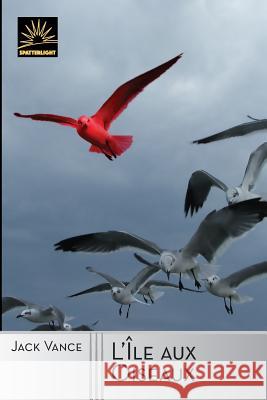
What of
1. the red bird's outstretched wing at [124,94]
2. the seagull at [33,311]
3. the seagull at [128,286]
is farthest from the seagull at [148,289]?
the red bird's outstretched wing at [124,94]

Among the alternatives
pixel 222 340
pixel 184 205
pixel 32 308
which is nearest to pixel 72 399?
pixel 222 340

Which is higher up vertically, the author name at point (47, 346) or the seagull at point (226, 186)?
the seagull at point (226, 186)

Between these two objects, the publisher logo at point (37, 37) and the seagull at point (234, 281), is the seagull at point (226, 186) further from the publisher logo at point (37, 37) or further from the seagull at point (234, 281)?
the publisher logo at point (37, 37)

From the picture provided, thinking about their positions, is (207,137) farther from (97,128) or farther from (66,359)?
(66,359)

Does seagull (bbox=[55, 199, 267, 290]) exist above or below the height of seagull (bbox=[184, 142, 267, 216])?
below

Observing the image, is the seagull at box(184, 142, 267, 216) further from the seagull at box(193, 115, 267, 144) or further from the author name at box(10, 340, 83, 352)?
the author name at box(10, 340, 83, 352)

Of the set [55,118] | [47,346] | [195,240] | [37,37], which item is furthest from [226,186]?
[47,346]

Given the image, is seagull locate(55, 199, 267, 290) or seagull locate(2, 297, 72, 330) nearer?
seagull locate(55, 199, 267, 290)

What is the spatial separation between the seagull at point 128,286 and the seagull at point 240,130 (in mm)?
863

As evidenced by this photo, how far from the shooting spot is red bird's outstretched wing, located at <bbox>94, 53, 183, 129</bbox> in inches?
154

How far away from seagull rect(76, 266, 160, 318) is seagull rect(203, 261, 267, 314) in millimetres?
343

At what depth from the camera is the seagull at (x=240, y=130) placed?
4.22 m

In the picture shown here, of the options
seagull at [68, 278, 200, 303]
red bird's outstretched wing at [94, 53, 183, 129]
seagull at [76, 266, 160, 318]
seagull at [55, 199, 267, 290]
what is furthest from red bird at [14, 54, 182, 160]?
seagull at [68, 278, 200, 303]

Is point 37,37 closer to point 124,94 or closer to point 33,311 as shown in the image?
point 124,94
